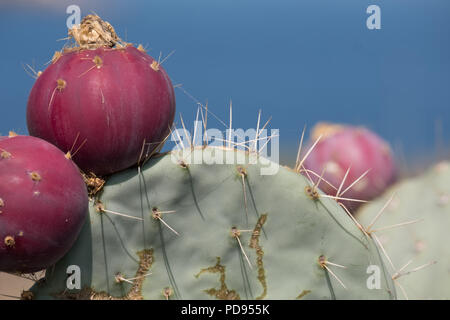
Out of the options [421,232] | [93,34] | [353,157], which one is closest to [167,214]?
[93,34]

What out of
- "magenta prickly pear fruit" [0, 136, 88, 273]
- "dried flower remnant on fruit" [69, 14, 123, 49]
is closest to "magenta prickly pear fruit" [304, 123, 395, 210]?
"dried flower remnant on fruit" [69, 14, 123, 49]

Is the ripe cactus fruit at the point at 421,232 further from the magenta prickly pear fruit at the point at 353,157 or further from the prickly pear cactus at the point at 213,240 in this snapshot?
the magenta prickly pear fruit at the point at 353,157

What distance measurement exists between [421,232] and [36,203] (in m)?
1.53

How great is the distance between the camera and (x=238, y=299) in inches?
58.5

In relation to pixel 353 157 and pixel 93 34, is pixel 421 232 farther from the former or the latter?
pixel 93 34

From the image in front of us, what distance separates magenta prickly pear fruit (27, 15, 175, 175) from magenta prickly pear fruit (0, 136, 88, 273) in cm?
9

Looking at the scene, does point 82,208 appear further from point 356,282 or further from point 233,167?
point 356,282

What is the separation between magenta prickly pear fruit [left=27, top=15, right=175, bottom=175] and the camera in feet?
4.50

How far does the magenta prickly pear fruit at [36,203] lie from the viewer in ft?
3.93

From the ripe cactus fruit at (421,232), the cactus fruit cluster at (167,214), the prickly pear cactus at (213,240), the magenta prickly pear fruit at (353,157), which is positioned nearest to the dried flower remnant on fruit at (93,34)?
the cactus fruit cluster at (167,214)

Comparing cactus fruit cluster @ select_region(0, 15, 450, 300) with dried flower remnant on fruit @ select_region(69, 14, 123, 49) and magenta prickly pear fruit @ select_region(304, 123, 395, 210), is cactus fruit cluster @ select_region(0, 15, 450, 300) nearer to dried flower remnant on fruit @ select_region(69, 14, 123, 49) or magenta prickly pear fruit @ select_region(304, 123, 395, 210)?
dried flower remnant on fruit @ select_region(69, 14, 123, 49)

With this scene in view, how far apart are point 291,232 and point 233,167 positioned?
20 centimetres
